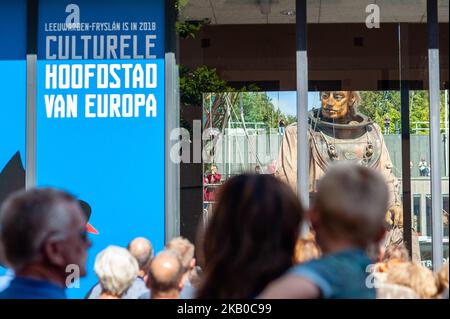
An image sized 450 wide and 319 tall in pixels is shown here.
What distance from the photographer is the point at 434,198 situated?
5.44 m

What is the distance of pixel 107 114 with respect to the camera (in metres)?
5.45

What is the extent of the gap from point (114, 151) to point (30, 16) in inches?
51.4

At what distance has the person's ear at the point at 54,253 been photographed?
6.48 feet

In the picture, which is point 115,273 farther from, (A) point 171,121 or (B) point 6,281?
(A) point 171,121

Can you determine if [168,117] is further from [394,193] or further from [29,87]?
[394,193]

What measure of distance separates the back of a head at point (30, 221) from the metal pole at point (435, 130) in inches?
159

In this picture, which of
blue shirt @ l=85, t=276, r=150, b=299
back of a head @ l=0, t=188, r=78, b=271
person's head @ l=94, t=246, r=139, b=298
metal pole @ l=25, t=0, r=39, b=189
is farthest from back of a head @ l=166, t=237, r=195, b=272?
metal pole @ l=25, t=0, r=39, b=189

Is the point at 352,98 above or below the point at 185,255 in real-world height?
above

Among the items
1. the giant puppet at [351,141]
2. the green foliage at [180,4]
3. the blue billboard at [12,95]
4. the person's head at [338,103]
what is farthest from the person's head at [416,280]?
the blue billboard at [12,95]

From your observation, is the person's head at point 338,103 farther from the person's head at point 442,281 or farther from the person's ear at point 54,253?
the person's ear at point 54,253

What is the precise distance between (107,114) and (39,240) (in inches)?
140

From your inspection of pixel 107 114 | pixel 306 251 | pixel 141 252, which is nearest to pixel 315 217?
pixel 306 251

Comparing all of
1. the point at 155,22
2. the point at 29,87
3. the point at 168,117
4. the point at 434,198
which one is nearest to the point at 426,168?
the point at 434,198
